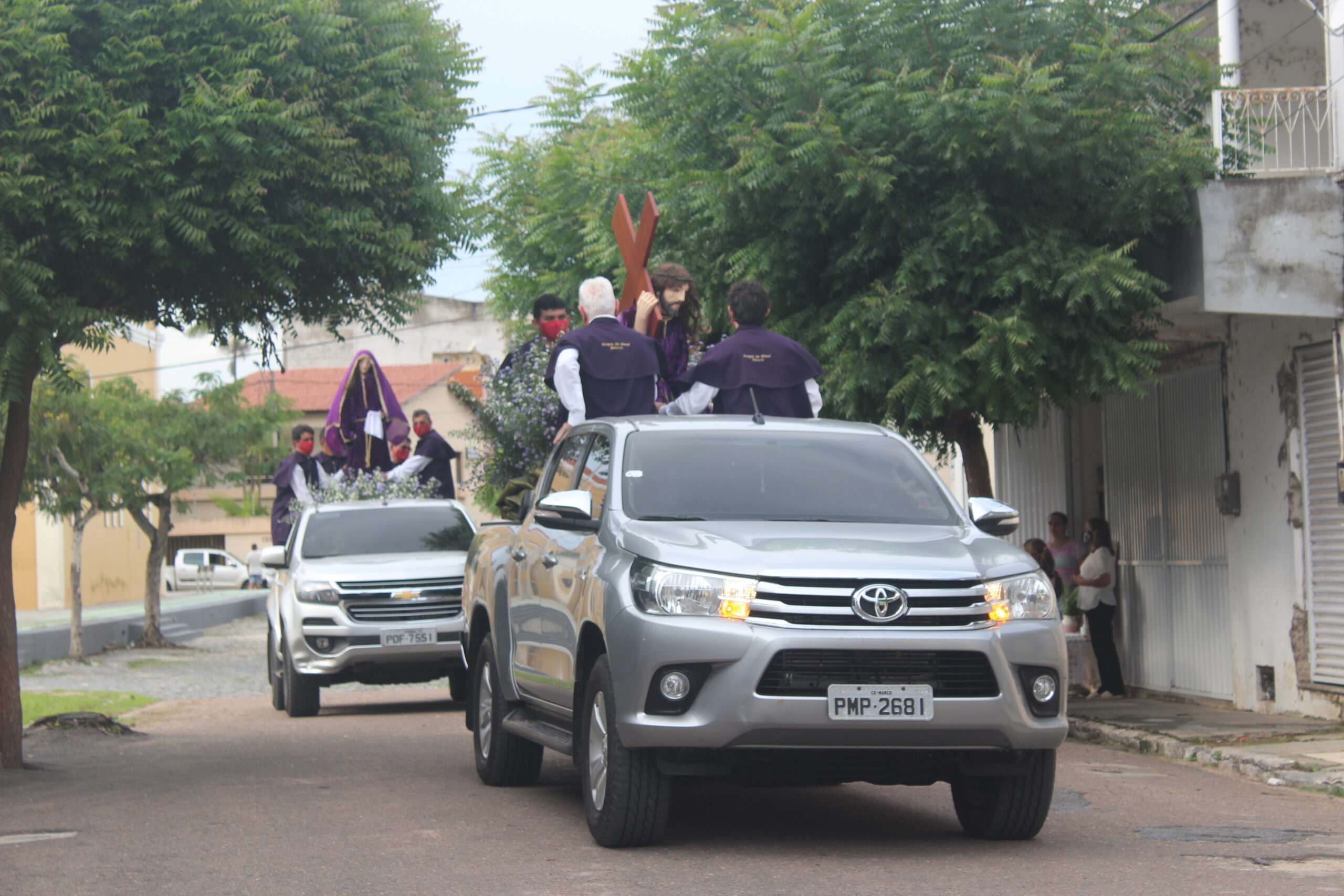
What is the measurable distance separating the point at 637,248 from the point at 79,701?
9.84 meters

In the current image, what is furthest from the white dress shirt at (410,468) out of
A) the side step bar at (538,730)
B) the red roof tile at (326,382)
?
the red roof tile at (326,382)

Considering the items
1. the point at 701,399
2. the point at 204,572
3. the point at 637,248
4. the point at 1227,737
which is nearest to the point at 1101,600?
the point at 1227,737

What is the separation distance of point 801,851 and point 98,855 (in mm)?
3054

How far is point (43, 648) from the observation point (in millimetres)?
23203

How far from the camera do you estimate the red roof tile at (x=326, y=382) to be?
6688 cm

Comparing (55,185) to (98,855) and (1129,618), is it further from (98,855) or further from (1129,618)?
(1129,618)

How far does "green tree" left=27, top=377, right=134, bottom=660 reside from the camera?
2522 cm

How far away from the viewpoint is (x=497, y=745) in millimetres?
8680

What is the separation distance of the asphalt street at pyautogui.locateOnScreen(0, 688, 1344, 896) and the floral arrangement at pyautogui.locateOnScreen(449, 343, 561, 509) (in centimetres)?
375

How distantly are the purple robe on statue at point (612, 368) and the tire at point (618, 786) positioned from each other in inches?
118

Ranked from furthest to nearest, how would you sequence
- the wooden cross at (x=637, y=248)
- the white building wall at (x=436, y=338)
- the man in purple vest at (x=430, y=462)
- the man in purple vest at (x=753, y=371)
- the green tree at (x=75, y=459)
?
the white building wall at (x=436, y=338)
the green tree at (x=75, y=459)
the man in purple vest at (x=430, y=462)
the wooden cross at (x=637, y=248)
the man in purple vest at (x=753, y=371)

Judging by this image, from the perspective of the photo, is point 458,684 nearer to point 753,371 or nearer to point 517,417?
point 517,417

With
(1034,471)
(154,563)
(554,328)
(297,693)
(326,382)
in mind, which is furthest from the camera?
(326,382)

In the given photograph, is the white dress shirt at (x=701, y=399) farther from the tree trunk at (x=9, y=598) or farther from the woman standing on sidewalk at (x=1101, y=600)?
the woman standing on sidewalk at (x=1101, y=600)
